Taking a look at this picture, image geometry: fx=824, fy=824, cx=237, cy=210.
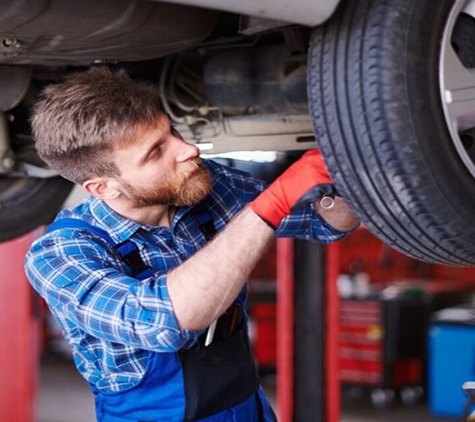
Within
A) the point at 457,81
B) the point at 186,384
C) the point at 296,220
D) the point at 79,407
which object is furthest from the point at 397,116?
the point at 79,407

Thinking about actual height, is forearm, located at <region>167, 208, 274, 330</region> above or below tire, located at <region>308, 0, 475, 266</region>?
below

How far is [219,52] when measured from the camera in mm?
1915

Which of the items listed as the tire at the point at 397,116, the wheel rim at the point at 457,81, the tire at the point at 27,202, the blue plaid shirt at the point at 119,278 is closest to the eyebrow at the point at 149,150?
the blue plaid shirt at the point at 119,278

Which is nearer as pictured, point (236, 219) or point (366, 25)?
point (366, 25)

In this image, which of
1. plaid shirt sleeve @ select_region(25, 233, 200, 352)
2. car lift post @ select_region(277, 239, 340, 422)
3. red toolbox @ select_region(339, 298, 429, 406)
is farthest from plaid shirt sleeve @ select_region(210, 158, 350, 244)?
red toolbox @ select_region(339, 298, 429, 406)

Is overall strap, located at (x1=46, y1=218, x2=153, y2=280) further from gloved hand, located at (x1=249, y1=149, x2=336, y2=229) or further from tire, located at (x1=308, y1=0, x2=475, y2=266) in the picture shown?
tire, located at (x1=308, y1=0, x2=475, y2=266)

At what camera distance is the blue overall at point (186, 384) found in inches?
63.0

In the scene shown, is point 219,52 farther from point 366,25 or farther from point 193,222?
point 366,25

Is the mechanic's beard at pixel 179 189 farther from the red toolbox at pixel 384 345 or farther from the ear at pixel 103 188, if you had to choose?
the red toolbox at pixel 384 345

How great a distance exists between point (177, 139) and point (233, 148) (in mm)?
586

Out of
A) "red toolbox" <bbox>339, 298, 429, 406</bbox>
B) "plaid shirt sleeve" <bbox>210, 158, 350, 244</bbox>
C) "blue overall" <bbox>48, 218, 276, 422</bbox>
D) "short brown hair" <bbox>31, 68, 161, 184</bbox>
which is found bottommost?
"red toolbox" <bbox>339, 298, 429, 406</bbox>

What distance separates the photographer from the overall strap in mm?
1580

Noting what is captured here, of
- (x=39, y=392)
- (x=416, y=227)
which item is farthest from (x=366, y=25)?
(x=39, y=392)

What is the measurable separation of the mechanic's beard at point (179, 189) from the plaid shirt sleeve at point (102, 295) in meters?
0.12
